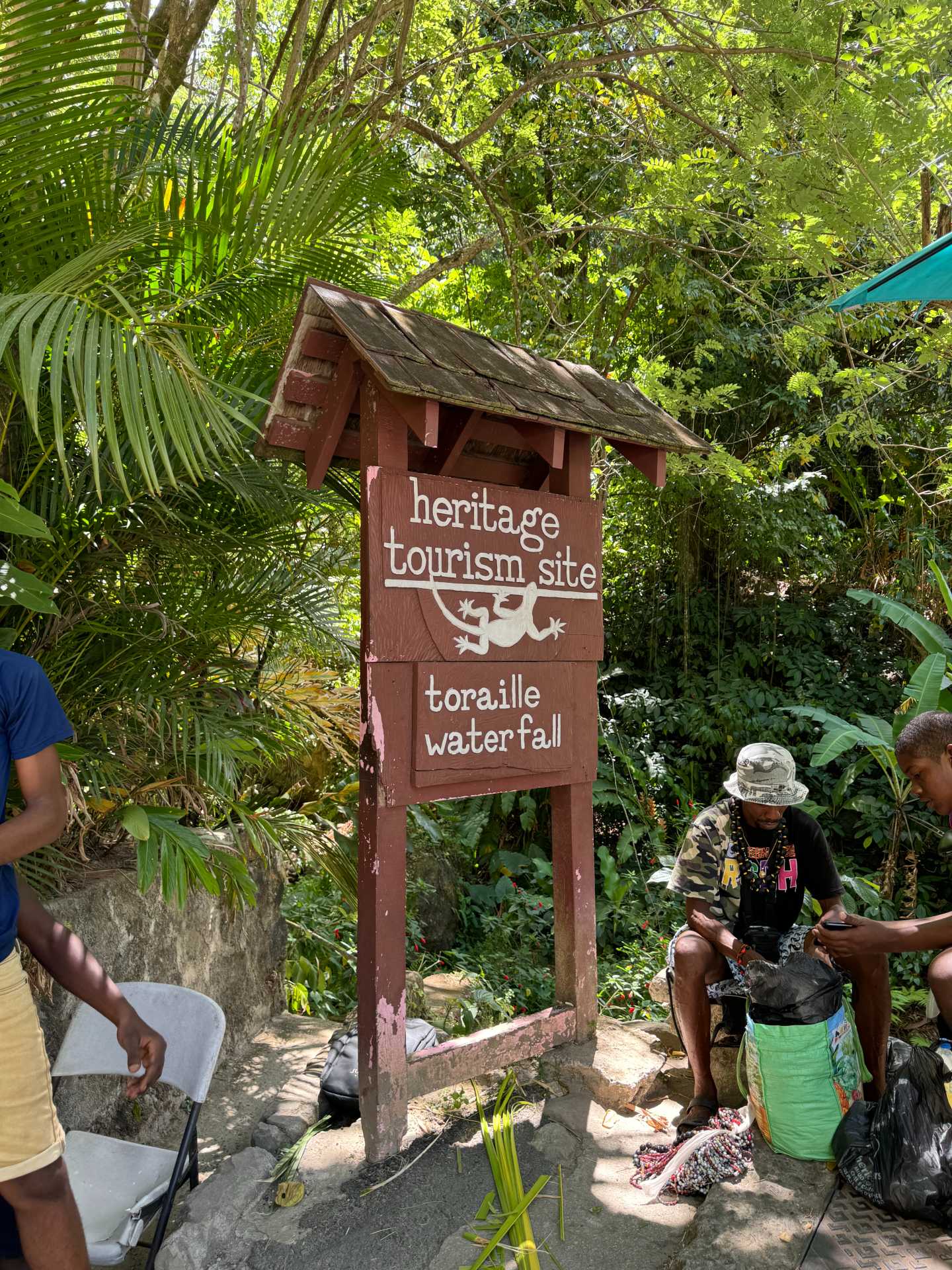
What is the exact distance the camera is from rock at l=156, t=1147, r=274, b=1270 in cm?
241

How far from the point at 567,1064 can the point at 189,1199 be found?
135cm

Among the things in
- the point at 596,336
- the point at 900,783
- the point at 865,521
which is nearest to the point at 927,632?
the point at 900,783

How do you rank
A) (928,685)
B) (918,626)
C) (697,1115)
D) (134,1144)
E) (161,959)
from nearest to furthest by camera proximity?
(134,1144)
(697,1115)
(161,959)
(928,685)
(918,626)

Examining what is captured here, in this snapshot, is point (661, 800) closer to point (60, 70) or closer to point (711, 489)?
point (711, 489)

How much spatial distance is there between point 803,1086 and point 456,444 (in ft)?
7.30

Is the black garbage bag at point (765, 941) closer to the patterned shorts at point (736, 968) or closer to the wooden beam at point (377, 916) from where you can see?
the patterned shorts at point (736, 968)

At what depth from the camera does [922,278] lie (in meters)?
2.88

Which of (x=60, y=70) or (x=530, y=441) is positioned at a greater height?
(x=60, y=70)

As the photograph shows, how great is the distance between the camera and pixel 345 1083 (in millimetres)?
3121

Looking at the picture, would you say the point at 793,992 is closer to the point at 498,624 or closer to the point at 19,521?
the point at 498,624

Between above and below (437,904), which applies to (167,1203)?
above

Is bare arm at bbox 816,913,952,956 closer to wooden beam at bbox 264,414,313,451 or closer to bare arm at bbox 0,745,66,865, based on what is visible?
bare arm at bbox 0,745,66,865

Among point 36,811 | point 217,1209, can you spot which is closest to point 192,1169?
point 217,1209

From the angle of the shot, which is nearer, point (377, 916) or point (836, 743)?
point (377, 916)
